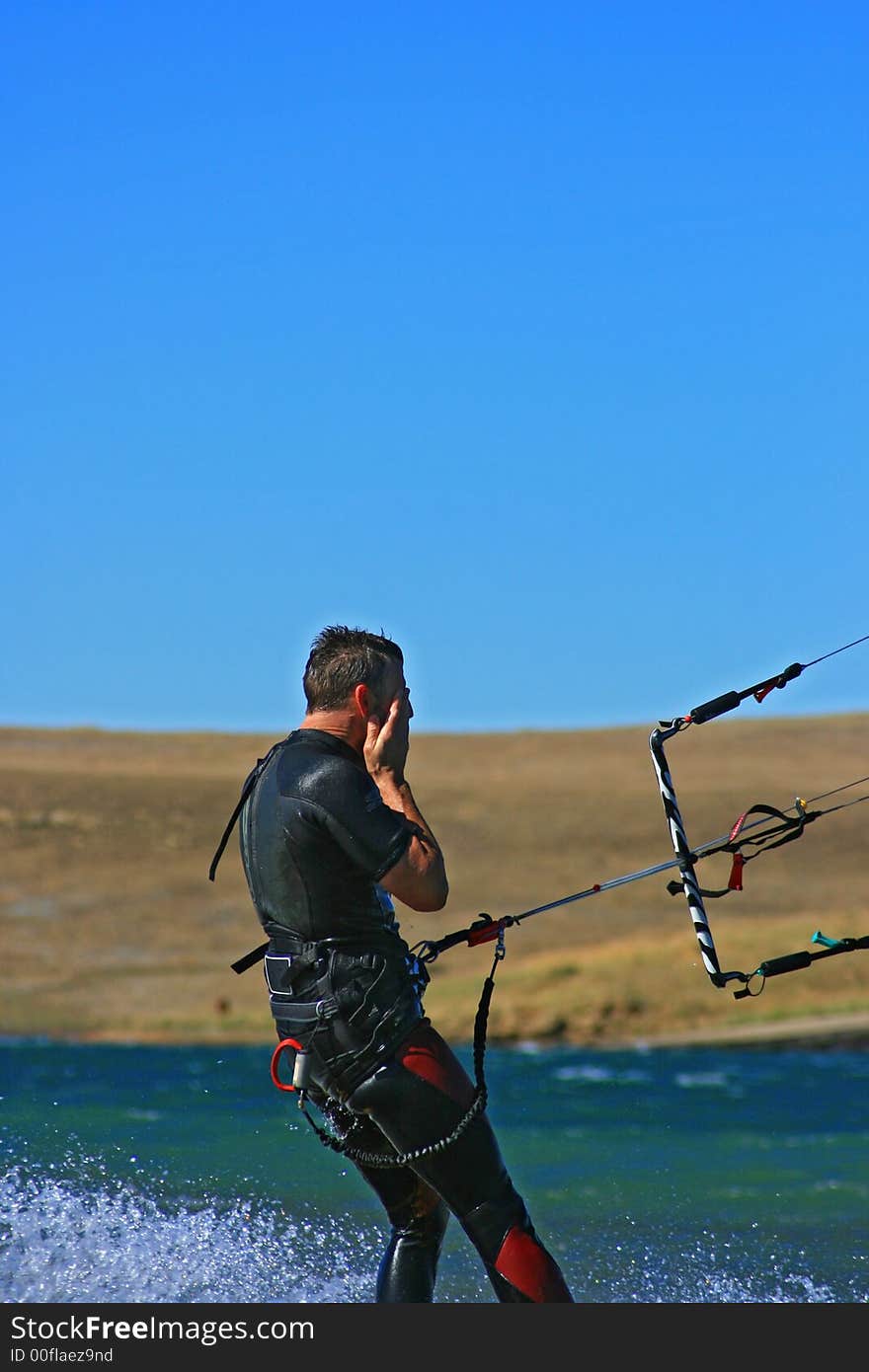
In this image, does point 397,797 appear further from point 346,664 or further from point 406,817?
point 346,664

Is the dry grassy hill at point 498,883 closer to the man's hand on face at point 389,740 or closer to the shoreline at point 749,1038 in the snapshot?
the shoreline at point 749,1038

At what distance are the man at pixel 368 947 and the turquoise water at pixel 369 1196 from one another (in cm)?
141

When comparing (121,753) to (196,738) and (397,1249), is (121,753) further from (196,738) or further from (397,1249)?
(397,1249)

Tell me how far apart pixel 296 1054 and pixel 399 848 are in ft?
2.16

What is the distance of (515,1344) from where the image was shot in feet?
13.5

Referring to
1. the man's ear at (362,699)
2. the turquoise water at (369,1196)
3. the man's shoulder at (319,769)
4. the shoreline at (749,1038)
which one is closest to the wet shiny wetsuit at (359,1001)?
the man's shoulder at (319,769)

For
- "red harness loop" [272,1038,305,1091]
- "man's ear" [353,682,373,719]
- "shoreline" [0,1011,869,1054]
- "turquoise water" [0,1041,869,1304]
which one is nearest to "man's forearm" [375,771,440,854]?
"man's ear" [353,682,373,719]

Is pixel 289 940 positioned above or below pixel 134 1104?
above

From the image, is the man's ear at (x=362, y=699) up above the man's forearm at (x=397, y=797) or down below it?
above

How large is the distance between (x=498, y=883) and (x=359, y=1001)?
112ft

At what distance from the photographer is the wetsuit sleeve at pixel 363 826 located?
14.1 feet

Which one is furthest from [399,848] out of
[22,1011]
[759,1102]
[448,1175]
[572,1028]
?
[22,1011]

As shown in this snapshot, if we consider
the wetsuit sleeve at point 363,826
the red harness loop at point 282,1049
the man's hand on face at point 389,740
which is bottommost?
the red harness loop at point 282,1049

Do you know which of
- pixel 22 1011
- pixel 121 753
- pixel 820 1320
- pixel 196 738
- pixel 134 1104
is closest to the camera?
pixel 820 1320
